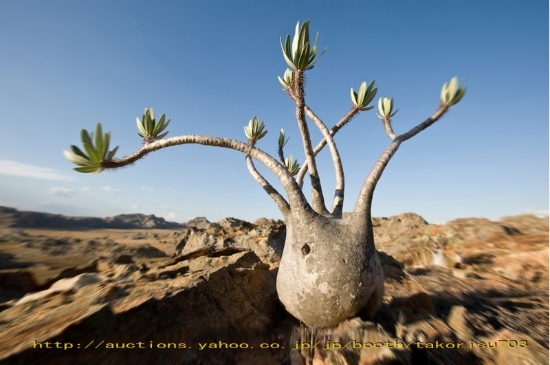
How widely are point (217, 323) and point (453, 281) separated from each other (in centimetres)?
513

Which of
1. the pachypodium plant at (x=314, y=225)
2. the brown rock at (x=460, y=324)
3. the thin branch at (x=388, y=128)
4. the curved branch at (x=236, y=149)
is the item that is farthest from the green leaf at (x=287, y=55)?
the brown rock at (x=460, y=324)

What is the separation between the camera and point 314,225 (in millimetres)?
3166

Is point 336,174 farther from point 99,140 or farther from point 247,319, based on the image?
point 99,140

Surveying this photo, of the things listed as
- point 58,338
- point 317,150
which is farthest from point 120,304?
point 317,150

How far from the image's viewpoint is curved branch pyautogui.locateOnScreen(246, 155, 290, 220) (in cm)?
362

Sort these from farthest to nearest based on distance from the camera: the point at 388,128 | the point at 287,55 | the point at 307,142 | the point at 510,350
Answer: the point at 388,128 < the point at 307,142 < the point at 287,55 < the point at 510,350

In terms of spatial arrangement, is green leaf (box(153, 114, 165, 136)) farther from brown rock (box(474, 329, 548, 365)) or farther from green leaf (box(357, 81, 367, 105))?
brown rock (box(474, 329, 548, 365))

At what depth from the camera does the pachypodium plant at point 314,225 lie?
2.94 m

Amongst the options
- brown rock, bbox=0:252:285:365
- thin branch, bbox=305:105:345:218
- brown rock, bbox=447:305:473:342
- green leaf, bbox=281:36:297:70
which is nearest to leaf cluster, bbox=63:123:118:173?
brown rock, bbox=0:252:285:365

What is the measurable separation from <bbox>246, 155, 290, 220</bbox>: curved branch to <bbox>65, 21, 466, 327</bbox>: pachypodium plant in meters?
0.02

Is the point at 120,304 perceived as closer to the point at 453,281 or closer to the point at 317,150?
the point at 317,150

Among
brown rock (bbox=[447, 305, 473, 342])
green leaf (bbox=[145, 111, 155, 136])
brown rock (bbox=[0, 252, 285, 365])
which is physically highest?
green leaf (bbox=[145, 111, 155, 136])

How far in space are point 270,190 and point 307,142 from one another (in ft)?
3.28

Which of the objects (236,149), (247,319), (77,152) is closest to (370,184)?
(236,149)
